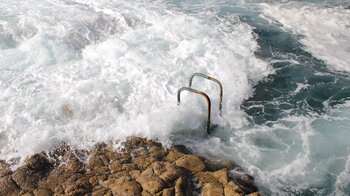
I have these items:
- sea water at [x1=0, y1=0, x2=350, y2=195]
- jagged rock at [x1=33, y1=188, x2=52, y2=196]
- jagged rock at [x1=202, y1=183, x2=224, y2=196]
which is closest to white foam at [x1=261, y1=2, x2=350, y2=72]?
sea water at [x1=0, y1=0, x2=350, y2=195]

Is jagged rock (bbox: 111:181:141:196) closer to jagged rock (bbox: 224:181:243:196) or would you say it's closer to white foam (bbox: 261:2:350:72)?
jagged rock (bbox: 224:181:243:196)

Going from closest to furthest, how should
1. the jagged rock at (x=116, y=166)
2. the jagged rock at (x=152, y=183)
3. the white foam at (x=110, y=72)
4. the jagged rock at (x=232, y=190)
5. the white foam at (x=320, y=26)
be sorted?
the jagged rock at (x=232, y=190) < the jagged rock at (x=152, y=183) < the jagged rock at (x=116, y=166) < the white foam at (x=110, y=72) < the white foam at (x=320, y=26)

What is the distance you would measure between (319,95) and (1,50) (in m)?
9.70

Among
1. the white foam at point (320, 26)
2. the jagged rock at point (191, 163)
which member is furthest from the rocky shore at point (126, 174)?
the white foam at point (320, 26)

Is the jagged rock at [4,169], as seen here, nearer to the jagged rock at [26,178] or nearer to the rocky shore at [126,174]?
the rocky shore at [126,174]

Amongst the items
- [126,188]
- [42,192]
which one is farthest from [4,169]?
[126,188]

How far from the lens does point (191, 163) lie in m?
6.34

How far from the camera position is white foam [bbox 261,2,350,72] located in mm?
11555

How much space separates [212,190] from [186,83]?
4.36m

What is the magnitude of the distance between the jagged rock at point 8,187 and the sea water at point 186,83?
0.49 meters

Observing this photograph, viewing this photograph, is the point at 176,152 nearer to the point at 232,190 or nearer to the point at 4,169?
the point at 232,190

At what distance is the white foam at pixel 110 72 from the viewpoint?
7473 mm

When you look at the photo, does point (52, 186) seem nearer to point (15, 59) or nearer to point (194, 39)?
point (15, 59)

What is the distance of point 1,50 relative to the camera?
35.6 feet
